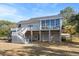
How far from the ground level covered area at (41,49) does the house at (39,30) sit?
0.87 m

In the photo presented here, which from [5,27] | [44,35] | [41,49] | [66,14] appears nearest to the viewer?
[41,49]

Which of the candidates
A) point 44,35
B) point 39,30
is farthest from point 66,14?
point 39,30

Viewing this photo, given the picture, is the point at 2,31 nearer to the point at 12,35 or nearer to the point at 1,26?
the point at 1,26

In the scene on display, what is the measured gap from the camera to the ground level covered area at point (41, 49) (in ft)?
33.9

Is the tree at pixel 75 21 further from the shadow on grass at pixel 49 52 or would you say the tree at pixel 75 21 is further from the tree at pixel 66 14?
the shadow on grass at pixel 49 52

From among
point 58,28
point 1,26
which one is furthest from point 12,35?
point 58,28

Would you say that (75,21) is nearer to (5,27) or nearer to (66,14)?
(66,14)

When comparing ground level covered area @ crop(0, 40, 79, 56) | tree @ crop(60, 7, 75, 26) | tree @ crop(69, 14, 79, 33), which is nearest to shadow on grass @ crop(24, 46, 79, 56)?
ground level covered area @ crop(0, 40, 79, 56)

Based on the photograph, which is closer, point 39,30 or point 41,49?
point 41,49

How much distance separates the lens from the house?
12.9 m

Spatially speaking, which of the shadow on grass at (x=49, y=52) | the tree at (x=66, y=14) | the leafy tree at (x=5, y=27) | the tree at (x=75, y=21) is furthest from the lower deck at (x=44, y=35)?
the shadow on grass at (x=49, y=52)

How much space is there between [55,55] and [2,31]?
9.72ft

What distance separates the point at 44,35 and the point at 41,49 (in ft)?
7.83

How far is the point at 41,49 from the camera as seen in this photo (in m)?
11.0
